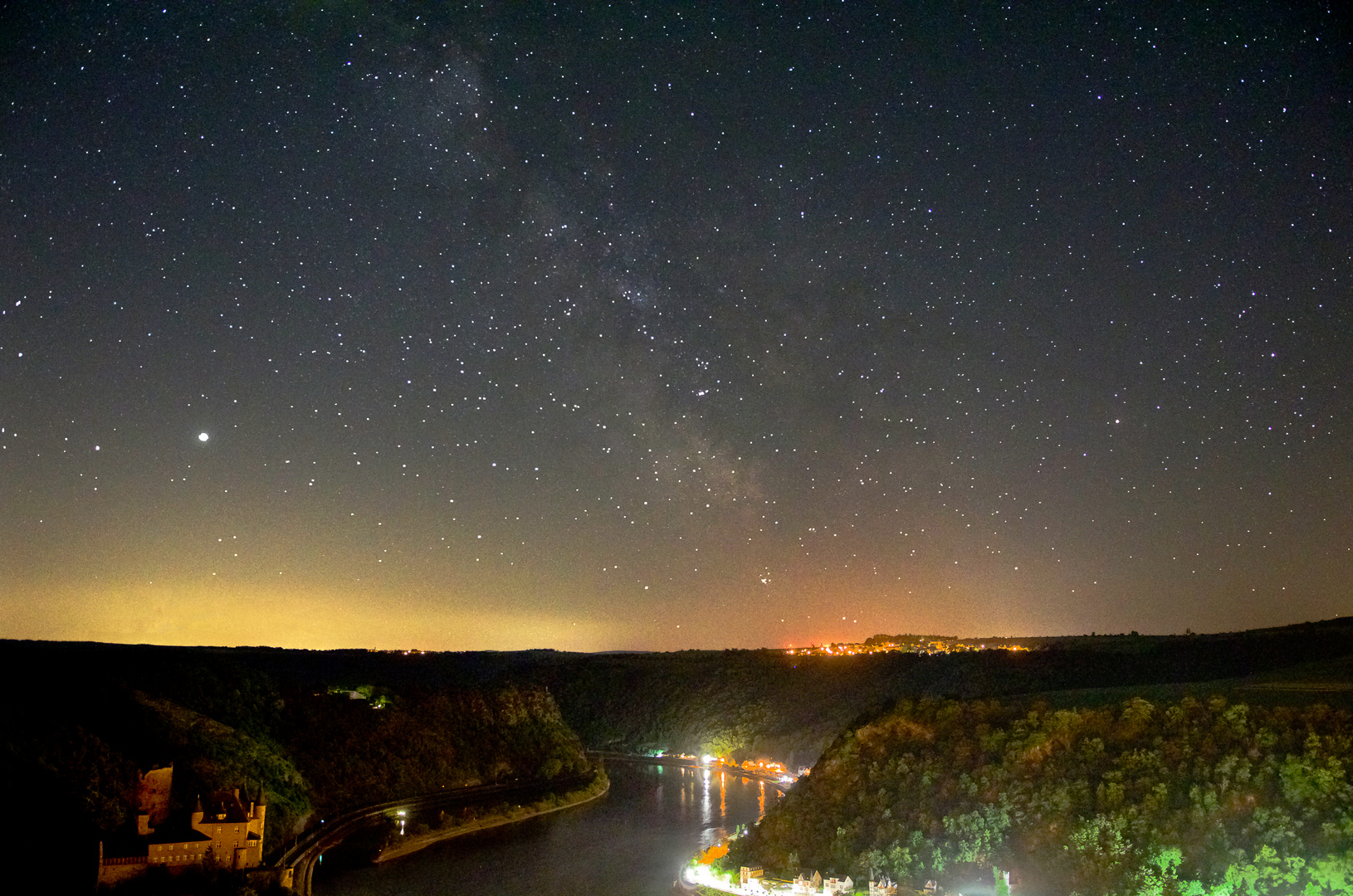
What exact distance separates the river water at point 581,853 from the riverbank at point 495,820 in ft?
2.44

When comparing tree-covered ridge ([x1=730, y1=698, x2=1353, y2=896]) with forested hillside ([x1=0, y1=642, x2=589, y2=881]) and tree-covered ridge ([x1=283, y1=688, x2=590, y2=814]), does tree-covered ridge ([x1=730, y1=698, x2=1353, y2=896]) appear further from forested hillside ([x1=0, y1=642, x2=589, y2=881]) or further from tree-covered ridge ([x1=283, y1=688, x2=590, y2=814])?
tree-covered ridge ([x1=283, y1=688, x2=590, y2=814])

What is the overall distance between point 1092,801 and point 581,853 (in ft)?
96.0

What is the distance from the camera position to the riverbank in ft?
173

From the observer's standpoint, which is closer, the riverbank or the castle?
the castle

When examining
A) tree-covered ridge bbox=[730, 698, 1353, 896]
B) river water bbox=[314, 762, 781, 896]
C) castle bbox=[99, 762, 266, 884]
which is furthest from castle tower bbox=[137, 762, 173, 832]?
tree-covered ridge bbox=[730, 698, 1353, 896]

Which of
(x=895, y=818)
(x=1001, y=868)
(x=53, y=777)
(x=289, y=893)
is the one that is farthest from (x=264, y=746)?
(x=1001, y=868)

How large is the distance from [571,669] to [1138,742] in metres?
110

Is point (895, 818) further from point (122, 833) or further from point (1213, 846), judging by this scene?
point (122, 833)

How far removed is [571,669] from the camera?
5507 inches

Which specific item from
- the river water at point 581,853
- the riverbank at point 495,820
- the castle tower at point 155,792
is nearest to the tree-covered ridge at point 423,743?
the riverbank at point 495,820

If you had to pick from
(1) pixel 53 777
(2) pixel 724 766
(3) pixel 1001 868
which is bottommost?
(2) pixel 724 766

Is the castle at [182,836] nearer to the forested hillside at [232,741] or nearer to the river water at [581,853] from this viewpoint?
the forested hillside at [232,741]

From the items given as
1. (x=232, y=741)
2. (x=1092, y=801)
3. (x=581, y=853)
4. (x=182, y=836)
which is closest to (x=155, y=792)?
(x=182, y=836)

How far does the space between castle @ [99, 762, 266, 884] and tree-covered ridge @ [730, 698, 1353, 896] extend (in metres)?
21.1
